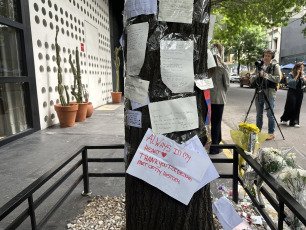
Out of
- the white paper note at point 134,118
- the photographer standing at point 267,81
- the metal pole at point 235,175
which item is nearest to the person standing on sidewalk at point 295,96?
the photographer standing at point 267,81

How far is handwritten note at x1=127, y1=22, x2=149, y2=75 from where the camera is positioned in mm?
1393

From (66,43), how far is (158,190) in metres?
6.47

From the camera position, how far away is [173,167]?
1441 mm

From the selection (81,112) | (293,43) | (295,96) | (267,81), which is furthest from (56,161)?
(293,43)

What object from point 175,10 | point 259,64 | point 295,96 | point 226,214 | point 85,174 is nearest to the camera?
point 175,10

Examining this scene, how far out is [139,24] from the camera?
4.58ft

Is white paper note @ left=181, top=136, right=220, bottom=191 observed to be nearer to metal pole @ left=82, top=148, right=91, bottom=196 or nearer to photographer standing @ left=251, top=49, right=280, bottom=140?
metal pole @ left=82, top=148, right=91, bottom=196

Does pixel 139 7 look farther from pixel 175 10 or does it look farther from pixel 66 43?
pixel 66 43

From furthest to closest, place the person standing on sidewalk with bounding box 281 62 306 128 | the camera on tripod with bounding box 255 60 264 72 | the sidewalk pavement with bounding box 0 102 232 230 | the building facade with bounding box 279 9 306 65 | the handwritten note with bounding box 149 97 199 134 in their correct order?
the building facade with bounding box 279 9 306 65, the person standing on sidewalk with bounding box 281 62 306 128, the camera on tripod with bounding box 255 60 264 72, the sidewalk pavement with bounding box 0 102 232 230, the handwritten note with bounding box 149 97 199 134

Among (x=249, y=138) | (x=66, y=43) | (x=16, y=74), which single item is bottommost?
(x=249, y=138)

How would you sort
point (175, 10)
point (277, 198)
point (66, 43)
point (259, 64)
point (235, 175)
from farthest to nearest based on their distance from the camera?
point (66, 43) → point (259, 64) → point (235, 175) → point (277, 198) → point (175, 10)

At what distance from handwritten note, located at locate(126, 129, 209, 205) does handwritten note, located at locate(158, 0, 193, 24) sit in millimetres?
635

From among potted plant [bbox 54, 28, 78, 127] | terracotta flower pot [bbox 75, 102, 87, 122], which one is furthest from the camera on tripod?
terracotta flower pot [bbox 75, 102, 87, 122]

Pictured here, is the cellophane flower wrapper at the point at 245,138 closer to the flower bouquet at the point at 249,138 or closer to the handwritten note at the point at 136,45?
the flower bouquet at the point at 249,138
